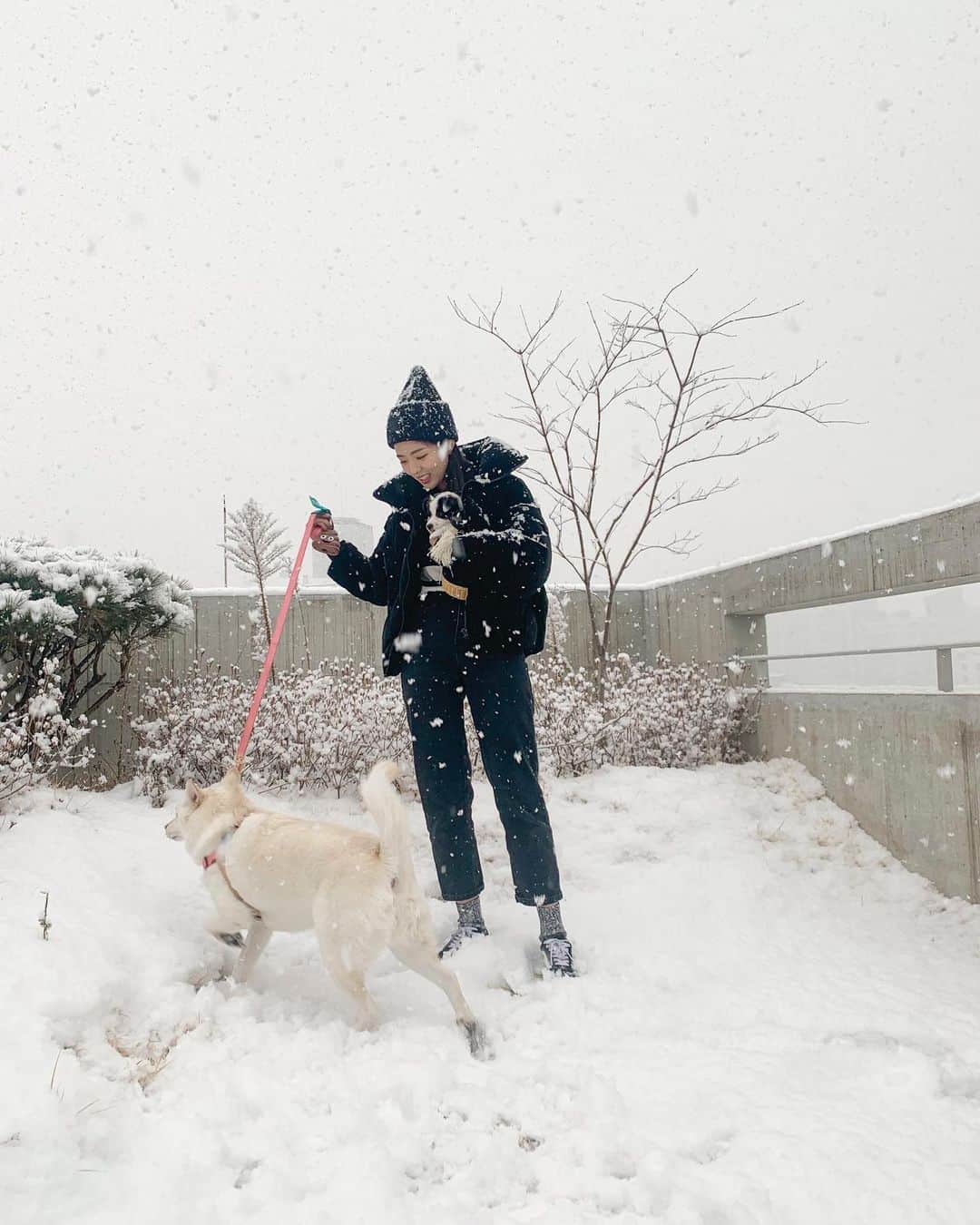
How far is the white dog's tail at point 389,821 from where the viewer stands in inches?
83.7

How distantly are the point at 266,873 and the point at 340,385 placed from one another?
8559 mm

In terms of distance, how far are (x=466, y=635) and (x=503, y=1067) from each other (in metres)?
1.43

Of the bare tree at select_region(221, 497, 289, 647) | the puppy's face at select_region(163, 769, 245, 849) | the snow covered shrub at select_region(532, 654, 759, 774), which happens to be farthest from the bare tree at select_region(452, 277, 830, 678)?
the puppy's face at select_region(163, 769, 245, 849)

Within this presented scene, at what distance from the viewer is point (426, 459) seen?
2746mm

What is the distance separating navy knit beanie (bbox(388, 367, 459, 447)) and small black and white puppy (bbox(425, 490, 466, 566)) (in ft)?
0.79

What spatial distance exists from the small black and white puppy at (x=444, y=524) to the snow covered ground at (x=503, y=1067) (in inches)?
61.7

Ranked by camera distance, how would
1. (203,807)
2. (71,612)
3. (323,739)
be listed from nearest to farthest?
1. (203,807)
2. (71,612)
3. (323,739)

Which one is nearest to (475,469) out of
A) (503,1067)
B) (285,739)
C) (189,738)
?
(503,1067)

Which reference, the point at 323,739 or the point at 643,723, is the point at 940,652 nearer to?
the point at 643,723

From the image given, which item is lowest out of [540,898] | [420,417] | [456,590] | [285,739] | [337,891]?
[540,898]

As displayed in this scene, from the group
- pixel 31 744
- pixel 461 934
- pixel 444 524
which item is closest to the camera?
pixel 444 524

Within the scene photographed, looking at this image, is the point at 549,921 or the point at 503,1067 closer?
the point at 503,1067

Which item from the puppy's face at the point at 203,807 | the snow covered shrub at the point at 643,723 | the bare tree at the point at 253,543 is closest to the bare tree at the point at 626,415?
the snow covered shrub at the point at 643,723

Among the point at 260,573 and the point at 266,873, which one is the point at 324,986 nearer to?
the point at 266,873
